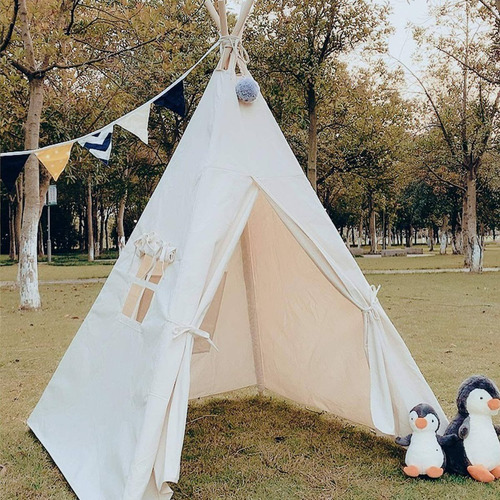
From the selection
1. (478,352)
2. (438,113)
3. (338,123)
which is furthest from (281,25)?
(478,352)

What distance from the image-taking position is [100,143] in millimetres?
5020

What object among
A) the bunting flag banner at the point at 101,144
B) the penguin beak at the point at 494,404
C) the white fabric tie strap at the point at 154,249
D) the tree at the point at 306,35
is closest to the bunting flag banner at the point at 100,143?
the bunting flag banner at the point at 101,144

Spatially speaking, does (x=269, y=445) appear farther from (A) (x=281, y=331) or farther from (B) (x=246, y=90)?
(B) (x=246, y=90)

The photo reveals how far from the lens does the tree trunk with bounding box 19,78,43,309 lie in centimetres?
1048

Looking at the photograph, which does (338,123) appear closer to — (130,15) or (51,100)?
(51,100)

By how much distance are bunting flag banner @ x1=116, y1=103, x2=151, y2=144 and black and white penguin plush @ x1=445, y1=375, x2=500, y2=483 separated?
10.3ft

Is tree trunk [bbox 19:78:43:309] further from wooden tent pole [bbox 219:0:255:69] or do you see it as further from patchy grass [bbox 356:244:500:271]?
patchy grass [bbox 356:244:500:271]

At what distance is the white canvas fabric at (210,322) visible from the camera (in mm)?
3260

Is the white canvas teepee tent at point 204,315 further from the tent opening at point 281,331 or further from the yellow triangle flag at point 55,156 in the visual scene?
the yellow triangle flag at point 55,156

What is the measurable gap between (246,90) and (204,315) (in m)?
1.62

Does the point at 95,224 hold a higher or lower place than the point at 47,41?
lower

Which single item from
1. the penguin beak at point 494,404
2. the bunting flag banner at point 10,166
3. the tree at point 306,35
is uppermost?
the tree at point 306,35

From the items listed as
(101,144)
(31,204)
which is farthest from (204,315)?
(31,204)

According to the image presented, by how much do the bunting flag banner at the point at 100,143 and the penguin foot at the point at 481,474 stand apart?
3625mm
